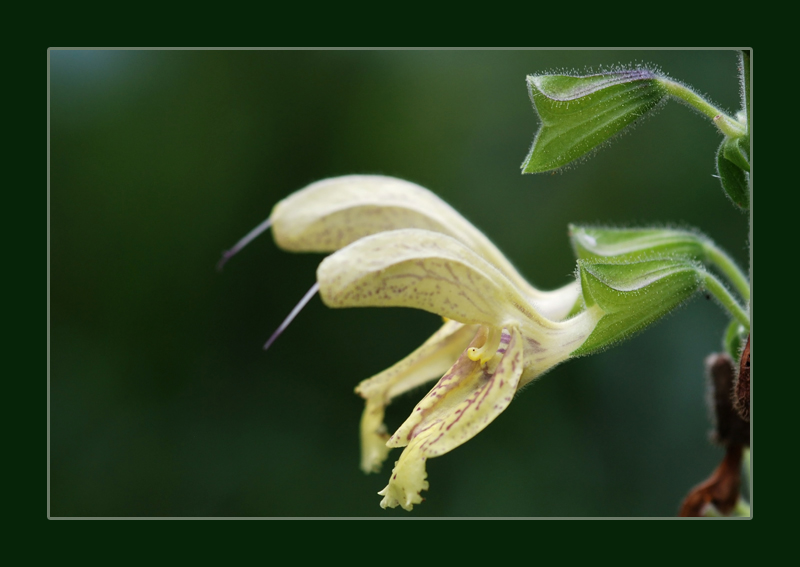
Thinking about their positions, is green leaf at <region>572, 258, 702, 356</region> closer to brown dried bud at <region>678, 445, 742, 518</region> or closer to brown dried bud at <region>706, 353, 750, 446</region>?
brown dried bud at <region>706, 353, 750, 446</region>

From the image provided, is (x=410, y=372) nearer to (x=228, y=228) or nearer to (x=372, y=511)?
(x=372, y=511)

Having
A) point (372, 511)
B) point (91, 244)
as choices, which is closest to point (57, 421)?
point (91, 244)

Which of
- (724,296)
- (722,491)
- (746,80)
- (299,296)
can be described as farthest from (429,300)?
(299,296)

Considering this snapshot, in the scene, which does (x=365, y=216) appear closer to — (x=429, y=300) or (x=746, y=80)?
(x=429, y=300)

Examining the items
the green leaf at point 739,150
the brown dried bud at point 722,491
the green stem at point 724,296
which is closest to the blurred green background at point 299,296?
the brown dried bud at point 722,491

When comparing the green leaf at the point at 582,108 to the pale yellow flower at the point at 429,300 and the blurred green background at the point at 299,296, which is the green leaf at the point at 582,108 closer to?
the pale yellow flower at the point at 429,300

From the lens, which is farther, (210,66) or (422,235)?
(210,66)

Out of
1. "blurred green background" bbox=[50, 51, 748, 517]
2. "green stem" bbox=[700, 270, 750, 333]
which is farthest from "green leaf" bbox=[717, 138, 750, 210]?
"blurred green background" bbox=[50, 51, 748, 517]
